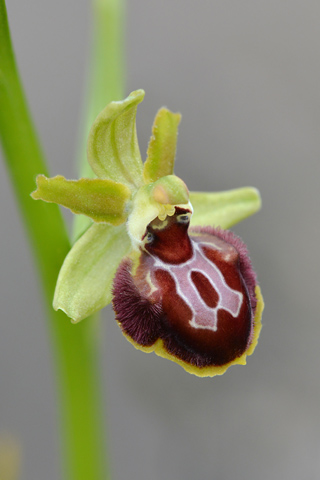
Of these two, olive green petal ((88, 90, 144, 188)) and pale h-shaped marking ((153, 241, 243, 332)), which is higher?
olive green petal ((88, 90, 144, 188))

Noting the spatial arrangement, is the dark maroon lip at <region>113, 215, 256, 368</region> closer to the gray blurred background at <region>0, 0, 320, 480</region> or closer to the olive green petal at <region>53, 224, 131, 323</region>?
the olive green petal at <region>53, 224, 131, 323</region>

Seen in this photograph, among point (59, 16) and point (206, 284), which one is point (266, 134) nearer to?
point (59, 16)

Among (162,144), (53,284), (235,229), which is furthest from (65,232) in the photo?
(235,229)

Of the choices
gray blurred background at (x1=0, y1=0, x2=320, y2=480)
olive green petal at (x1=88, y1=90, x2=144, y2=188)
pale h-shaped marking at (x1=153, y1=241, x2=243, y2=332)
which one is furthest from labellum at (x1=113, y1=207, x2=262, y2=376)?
gray blurred background at (x1=0, y1=0, x2=320, y2=480)

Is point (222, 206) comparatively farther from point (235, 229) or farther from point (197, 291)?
point (235, 229)

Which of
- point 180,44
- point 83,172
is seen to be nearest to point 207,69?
point 180,44

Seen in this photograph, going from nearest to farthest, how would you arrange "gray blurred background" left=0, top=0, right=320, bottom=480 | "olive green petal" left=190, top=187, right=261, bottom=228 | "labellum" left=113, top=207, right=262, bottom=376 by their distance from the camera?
"labellum" left=113, top=207, right=262, bottom=376, "olive green petal" left=190, top=187, right=261, bottom=228, "gray blurred background" left=0, top=0, right=320, bottom=480

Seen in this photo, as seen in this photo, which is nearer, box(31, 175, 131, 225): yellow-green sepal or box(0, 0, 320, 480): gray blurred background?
box(31, 175, 131, 225): yellow-green sepal
